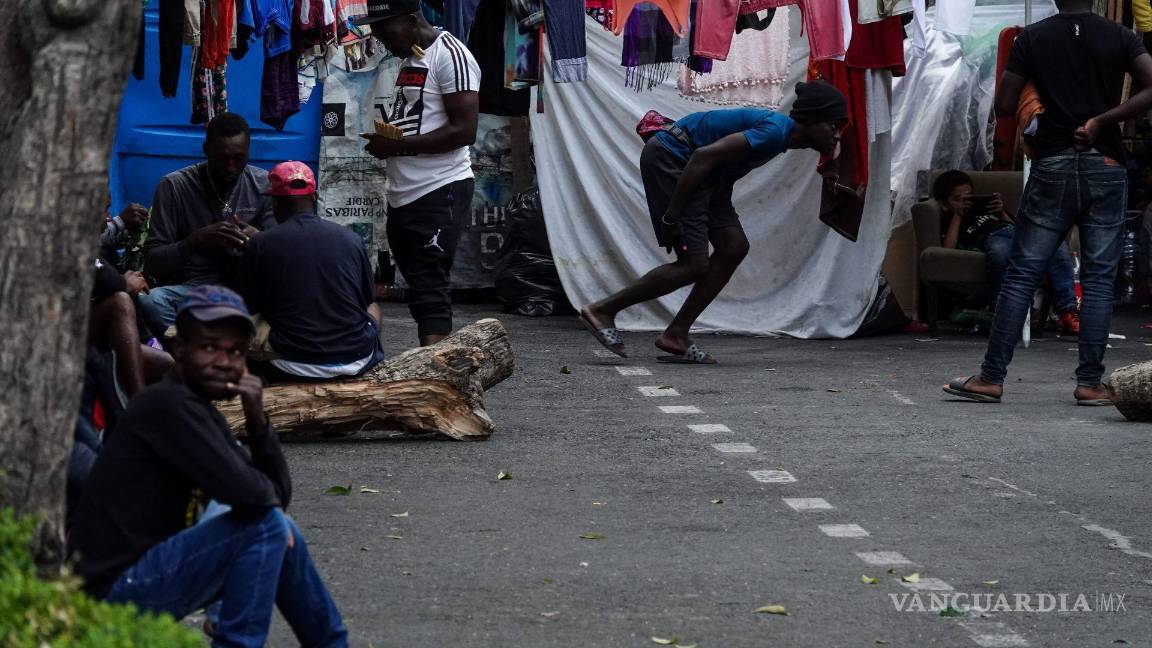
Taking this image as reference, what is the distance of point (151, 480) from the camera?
13.9 feet

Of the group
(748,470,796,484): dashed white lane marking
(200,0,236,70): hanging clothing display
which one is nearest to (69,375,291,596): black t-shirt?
(748,470,796,484): dashed white lane marking

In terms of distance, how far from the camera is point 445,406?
798cm

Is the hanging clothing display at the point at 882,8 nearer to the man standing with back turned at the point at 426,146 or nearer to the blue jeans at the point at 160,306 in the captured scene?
the man standing with back turned at the point at 426,146

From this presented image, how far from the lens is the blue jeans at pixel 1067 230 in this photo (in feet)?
29.3

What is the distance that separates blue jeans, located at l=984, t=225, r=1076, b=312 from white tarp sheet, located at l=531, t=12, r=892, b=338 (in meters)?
0.84

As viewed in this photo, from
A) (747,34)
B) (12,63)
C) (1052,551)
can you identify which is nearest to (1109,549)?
(1052,551)

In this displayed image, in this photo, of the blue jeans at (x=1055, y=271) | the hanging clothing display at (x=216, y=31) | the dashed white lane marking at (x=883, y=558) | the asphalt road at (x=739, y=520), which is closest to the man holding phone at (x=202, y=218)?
the asphalt road at (x=739, y=520)

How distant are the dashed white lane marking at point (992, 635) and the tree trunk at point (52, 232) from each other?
2.52 metres

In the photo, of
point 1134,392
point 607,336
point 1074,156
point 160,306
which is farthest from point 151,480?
point 607,336

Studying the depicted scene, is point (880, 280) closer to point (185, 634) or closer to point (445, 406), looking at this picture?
point (445, 406)

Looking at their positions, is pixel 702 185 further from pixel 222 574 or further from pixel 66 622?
pixel 66 622

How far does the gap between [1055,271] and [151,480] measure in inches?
382

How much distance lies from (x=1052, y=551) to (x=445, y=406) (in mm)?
2962

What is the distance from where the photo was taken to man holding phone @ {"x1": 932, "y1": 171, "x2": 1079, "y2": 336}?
12898 millimetres
